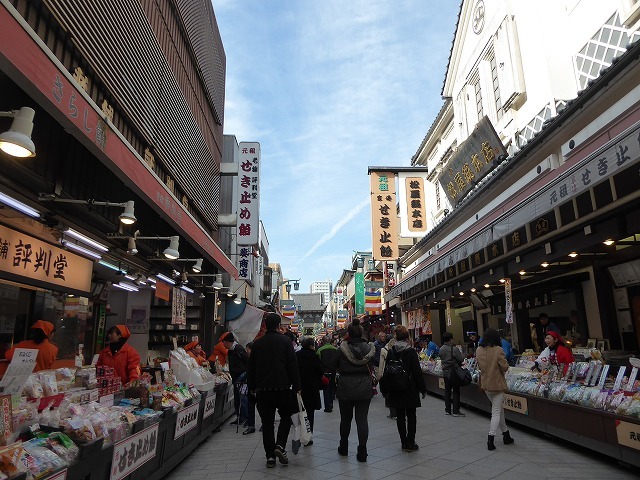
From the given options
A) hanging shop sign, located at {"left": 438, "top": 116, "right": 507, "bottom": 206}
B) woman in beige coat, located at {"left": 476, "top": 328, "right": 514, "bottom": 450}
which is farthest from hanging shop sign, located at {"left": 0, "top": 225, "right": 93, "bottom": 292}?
hanging shop sign, located at {"left": 438, "top": 116, "right": 507, "bottom": 206}

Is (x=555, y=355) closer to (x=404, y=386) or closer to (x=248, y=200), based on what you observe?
(x=404, y=386)

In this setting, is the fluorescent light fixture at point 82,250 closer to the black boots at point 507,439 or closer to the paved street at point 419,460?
the paved street at point 419,460

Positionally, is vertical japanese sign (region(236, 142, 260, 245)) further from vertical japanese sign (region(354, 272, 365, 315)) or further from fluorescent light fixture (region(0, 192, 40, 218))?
vertical japanese sign (region(354, 272, 365, 315))

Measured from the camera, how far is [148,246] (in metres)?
9.14

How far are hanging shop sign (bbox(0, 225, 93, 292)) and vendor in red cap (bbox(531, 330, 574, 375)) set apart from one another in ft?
28.6

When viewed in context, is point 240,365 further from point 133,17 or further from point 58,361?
point 133,17

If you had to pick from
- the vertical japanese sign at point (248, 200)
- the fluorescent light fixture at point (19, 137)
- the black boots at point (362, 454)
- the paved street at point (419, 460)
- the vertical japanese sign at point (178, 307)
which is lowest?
the paved street at point (419, 460)

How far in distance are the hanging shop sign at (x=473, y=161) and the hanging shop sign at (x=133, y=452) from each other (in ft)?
39.4

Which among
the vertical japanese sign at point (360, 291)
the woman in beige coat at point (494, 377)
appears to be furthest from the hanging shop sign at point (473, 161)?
the vertical japanese sign at point (360, 291)

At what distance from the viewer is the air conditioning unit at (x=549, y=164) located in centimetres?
977

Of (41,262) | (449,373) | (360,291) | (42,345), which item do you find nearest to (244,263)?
(449,373)

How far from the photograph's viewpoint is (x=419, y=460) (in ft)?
19.3

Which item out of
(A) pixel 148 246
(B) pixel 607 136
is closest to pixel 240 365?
(A) pixel 148 246

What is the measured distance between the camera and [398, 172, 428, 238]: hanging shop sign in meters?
21.5
